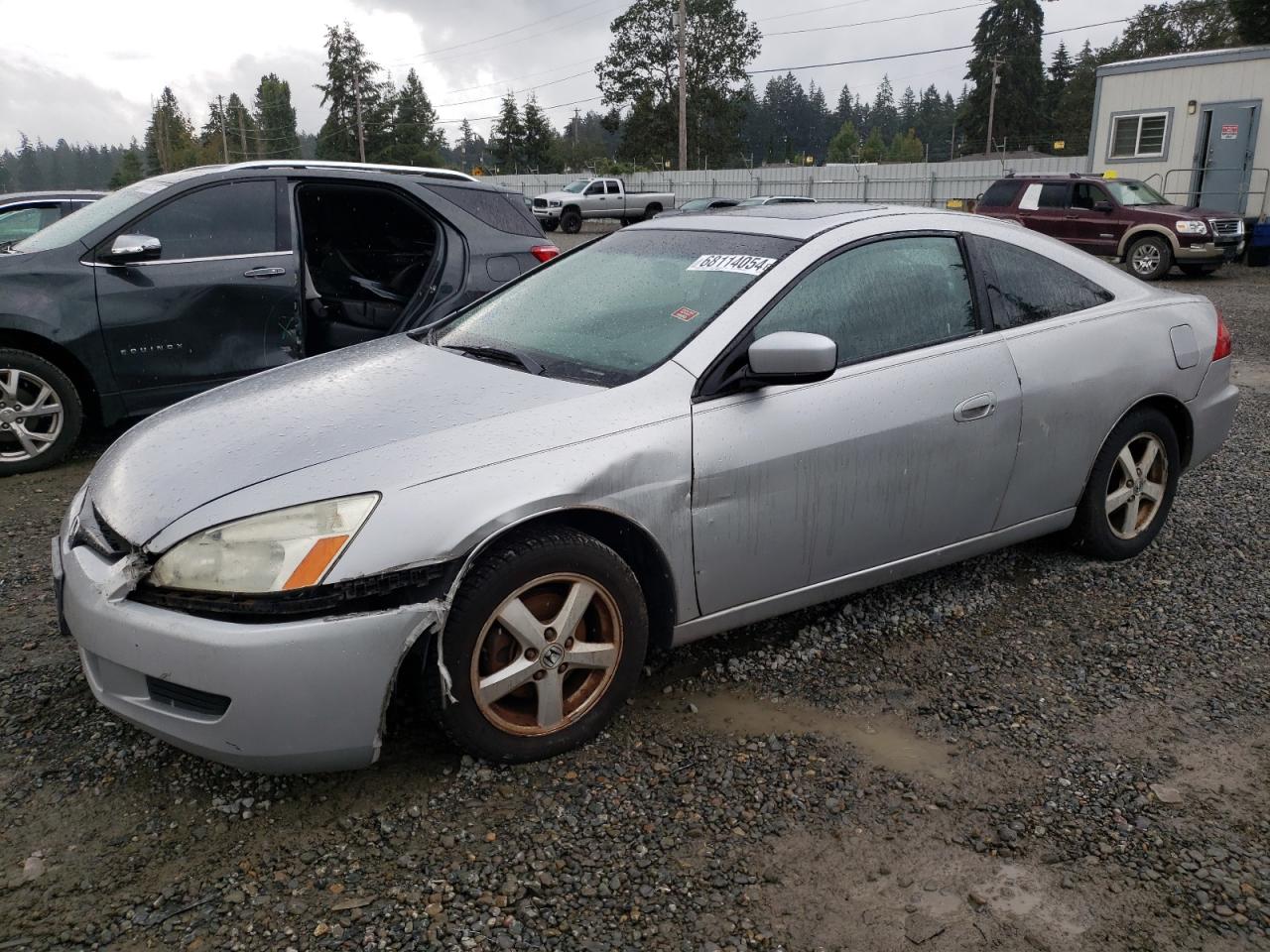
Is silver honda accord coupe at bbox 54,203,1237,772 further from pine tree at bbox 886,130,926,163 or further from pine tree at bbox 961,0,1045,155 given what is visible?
pine tree at bbox 886,130,926,163

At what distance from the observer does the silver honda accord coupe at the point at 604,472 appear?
2447mm

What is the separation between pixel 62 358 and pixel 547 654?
419 centimetres

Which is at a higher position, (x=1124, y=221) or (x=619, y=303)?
(x=619, y=303)

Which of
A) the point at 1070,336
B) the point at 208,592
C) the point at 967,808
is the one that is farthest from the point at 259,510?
the point at 1070,336

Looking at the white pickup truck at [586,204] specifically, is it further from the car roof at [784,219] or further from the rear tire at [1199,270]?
the car roof at [784,219]

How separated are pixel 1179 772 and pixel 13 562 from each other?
4.53 m

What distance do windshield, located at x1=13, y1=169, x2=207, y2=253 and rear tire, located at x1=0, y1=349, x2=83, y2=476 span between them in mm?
687

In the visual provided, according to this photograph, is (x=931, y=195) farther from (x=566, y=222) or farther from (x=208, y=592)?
(x=208, y=592)

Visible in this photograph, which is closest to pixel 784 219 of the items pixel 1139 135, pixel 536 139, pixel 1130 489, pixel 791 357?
pixel 791 357

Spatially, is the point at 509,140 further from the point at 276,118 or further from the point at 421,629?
the point at 421,629

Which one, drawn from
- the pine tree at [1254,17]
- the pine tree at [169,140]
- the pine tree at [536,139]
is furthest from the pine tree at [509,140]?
the pine tree at [1254,17]

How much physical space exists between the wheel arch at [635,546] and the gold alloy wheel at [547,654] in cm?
15

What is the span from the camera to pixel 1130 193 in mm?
17172

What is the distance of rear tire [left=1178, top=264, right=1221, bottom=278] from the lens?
16.9 meters
